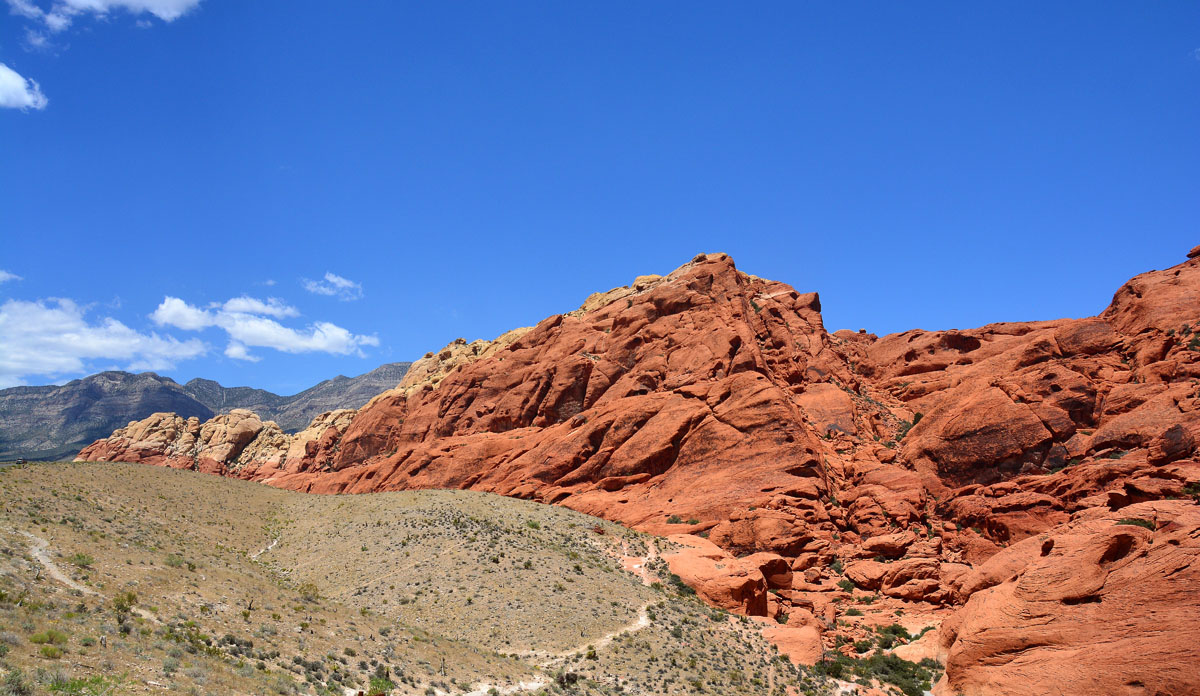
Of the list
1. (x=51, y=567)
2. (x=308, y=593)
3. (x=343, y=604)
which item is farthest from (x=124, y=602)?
(x=343, y=604)

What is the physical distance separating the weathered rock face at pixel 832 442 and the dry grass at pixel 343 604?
6.26 meters

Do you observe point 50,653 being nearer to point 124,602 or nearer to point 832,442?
point 124,602

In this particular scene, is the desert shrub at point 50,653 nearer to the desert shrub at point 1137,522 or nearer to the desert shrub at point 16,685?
the desert shrub at point 16,685

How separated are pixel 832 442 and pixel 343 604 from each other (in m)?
37.9

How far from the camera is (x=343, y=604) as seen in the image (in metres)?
31.2

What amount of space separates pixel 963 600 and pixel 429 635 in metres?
28.4

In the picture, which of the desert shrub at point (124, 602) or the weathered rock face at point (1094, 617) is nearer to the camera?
the desert shrub at point (124, 602)

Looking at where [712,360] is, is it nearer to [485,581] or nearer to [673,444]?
[673,444]

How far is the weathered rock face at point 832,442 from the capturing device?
3541cm

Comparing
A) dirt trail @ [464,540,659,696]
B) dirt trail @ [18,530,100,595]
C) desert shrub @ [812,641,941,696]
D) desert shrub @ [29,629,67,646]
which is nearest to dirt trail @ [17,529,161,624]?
dirt trail @ [18,530,100,595]

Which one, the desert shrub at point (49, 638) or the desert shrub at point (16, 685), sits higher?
the desert shrub at point (49, 638)

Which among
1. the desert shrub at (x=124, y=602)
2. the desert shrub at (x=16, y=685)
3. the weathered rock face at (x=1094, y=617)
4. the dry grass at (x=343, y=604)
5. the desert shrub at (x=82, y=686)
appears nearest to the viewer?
the desert shrub at (x=16, y=685)

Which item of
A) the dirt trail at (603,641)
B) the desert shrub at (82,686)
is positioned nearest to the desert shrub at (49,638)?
the desert shrub at (82,686)

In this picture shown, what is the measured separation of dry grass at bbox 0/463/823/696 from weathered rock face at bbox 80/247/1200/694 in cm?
626
